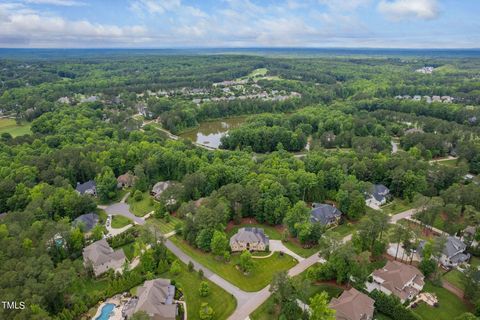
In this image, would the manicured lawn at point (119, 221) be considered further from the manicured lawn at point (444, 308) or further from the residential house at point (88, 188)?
the manicured lawn at point (444, 308)

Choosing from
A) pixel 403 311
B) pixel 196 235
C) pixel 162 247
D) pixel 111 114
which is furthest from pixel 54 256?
pixel 111 114

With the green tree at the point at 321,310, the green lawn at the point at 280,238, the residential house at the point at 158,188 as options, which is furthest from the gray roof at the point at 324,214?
the residential house at the point at 158,188

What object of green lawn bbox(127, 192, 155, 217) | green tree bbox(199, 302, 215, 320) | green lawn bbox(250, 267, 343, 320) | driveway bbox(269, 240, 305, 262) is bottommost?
green lawn bbox(127, 192, 155, 217)

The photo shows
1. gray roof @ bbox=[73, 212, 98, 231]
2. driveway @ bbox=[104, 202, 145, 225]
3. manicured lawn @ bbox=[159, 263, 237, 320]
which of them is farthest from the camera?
driveway @ bbox=[104, 202, 145, 225]

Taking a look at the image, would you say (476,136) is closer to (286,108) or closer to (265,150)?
(265,150)

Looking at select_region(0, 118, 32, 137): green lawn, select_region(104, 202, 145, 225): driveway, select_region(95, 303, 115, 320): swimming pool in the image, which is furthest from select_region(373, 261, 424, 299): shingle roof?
select_region(0, 118, 32, 137): green lawn

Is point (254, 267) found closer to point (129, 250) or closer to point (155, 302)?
point (155, 302)

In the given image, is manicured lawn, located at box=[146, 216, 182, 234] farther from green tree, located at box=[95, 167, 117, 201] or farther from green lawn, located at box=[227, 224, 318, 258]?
green tree, located at box=[95, 167, 117, 201]
